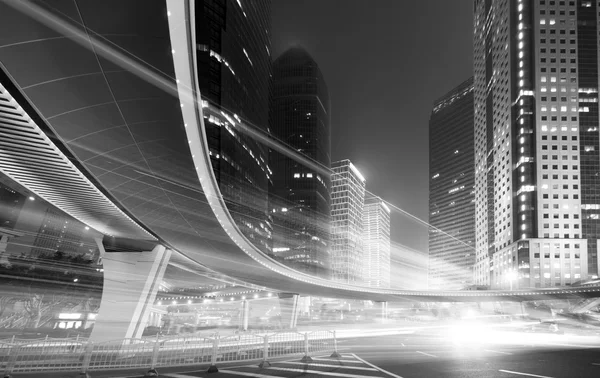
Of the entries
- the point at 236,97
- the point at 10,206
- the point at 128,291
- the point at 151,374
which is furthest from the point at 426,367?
the point at 10,206

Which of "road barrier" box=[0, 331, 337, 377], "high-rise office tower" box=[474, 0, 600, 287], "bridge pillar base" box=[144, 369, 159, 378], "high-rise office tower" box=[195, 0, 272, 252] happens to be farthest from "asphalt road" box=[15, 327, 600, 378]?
"high-rise office tower" box=[474, 0, 600, 287]

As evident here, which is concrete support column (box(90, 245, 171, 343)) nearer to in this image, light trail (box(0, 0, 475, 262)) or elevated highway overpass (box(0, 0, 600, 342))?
elevated highway overpass (box(0, 0, 600, 342))

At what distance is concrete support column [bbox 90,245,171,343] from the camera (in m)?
27.3

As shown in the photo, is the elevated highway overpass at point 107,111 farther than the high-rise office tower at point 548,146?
No

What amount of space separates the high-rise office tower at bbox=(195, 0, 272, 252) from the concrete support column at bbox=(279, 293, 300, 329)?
29.9 m

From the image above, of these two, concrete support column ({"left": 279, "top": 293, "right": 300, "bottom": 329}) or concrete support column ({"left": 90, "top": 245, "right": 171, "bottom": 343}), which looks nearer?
concrete support column ({"left": 90, "top": 245, "right": 171, "bottom": 343})

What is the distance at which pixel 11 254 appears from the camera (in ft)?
224

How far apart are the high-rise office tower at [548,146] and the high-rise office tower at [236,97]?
68430mm

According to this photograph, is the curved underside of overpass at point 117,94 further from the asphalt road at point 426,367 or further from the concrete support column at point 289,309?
the concrete support column at point 289,309

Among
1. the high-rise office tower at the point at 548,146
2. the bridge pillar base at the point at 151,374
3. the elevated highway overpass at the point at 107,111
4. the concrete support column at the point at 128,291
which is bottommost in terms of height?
the bridge pillar base at the point at 151,374

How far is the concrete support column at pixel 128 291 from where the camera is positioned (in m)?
27.3

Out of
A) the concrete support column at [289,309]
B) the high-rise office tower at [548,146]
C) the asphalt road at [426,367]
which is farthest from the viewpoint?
the high-rise office tower at [548,146]

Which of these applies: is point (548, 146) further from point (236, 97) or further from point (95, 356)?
point (95, 356)

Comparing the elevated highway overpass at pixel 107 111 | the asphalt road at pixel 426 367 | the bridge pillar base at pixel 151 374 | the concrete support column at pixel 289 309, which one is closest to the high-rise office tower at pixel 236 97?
the concrete support column at pixel 289 309
